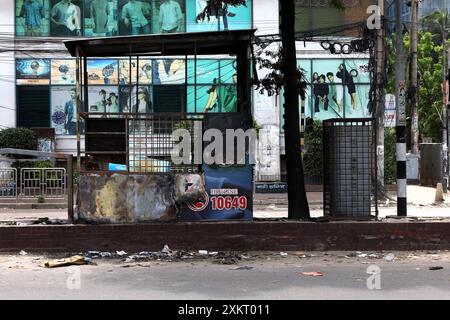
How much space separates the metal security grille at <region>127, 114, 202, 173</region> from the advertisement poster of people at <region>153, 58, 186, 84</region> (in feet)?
63.7

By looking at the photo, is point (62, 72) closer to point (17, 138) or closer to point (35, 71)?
point (35, 71)

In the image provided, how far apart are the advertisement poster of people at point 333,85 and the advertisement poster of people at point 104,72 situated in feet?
31.8

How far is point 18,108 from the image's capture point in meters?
29.2

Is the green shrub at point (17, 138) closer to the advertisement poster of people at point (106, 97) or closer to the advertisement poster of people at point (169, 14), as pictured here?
the advertisement poster of people at point (106, 97)

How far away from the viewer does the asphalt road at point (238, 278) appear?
6.82 m

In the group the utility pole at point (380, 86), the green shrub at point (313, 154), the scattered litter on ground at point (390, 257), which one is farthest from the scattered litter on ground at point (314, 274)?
the green shrub at point (313, 154)

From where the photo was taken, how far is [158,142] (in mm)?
9883

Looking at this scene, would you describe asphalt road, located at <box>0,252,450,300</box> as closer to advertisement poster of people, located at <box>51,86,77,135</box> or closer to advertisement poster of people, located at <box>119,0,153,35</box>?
advertisement poster of people, located at <box>51,86,77,135</box>

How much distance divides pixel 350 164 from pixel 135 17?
21.7 metres

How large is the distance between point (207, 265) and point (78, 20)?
2344cm

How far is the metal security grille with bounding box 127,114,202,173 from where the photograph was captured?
32.3ft

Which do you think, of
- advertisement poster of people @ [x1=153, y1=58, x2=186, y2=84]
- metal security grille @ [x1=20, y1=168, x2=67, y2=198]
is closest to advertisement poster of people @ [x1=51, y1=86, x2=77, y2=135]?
advertisement poster of people @ [x1=153, y1=58, x2=186, y2=84]

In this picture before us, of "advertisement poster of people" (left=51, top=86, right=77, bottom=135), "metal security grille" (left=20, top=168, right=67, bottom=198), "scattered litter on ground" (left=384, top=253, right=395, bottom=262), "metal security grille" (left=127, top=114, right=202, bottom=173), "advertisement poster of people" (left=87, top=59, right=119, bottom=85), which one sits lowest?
"scattered litter on ground" (left=384, top=253, right=395, bottom=262)

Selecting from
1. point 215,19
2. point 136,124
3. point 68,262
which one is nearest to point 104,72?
point 215,19
